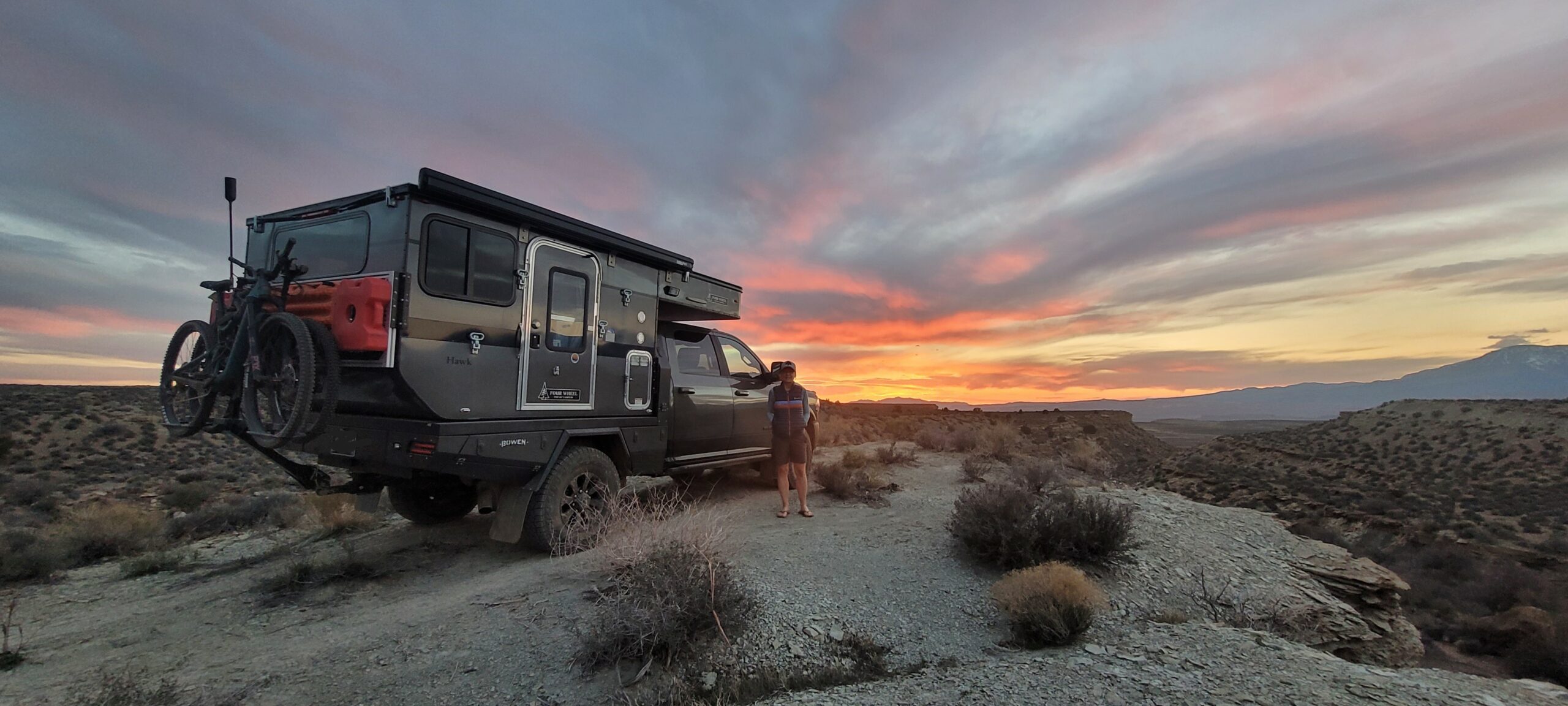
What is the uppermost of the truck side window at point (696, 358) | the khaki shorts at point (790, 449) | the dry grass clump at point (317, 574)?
the truck side window at point (696, 358)

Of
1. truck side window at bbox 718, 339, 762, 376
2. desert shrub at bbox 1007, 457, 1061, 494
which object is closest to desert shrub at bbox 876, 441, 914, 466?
desert shrub at bbox 1007, 457, 1061, 494

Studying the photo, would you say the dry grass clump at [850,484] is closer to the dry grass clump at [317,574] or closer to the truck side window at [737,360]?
the truck side window at [737,360]

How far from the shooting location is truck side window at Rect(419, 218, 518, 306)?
191 inches

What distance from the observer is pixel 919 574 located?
18.4 feet

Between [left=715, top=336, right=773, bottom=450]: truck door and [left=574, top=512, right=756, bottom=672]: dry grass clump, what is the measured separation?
3.56m

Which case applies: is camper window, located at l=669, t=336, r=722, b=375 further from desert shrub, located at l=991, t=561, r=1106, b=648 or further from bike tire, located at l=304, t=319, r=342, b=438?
desert shrub, located at l=991, t=561, r=1106, b=648

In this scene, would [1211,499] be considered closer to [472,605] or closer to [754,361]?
[754,361]

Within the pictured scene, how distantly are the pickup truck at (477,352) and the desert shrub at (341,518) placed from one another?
111 centimetres

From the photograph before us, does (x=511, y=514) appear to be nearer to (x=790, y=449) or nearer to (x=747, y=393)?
(x=790, y=449)

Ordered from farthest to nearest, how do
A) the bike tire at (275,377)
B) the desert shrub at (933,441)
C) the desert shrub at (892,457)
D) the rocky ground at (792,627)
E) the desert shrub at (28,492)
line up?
the desert shrub at (933,441)
the desert shrub at (892,457)
the desert shrub at (28,492)
the bike tire at (275,377)
the rocky ground at (792,627)

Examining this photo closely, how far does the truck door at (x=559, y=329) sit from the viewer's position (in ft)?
18.2

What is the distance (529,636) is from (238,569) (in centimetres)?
425

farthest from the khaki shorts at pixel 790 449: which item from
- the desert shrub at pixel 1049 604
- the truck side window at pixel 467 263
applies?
the truck side window at pixel 467 263

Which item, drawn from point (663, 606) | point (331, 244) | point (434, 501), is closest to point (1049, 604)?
point (663, 606)
